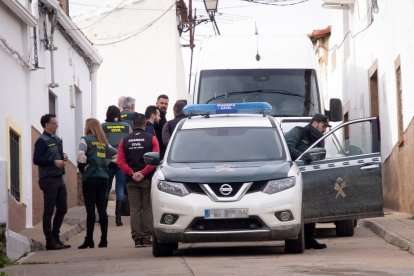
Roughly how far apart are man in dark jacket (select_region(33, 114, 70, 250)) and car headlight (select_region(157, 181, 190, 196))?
2907 mm

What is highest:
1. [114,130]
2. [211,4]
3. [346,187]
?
[211,4]

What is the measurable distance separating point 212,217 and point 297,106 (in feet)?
23.0

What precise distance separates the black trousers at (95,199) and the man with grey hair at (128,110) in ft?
14.9

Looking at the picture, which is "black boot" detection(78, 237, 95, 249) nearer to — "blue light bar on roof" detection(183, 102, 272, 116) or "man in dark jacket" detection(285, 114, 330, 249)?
"blue light bar on roof" detection(183, 102, 272, 116)

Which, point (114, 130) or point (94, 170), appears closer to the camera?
point (94, 170)

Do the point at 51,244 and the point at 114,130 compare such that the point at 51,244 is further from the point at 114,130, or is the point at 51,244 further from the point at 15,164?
the point at 114,130

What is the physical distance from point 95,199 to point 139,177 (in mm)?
1003

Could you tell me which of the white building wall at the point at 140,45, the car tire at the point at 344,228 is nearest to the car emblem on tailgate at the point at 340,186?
the car tire at the point at 344,228

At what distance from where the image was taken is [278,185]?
13875 mm

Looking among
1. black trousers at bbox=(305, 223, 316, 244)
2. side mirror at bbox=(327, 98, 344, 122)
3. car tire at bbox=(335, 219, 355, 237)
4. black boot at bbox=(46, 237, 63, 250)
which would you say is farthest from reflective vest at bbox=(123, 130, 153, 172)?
side mirror at bbox=(327, 98, 344, 122)

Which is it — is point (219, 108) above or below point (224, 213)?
above

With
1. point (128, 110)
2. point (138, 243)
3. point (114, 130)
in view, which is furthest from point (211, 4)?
point (138, 243)

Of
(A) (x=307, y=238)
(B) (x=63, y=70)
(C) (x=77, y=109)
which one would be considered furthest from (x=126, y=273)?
(C) (x=77, y=109)

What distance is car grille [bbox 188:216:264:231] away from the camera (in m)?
13.8
